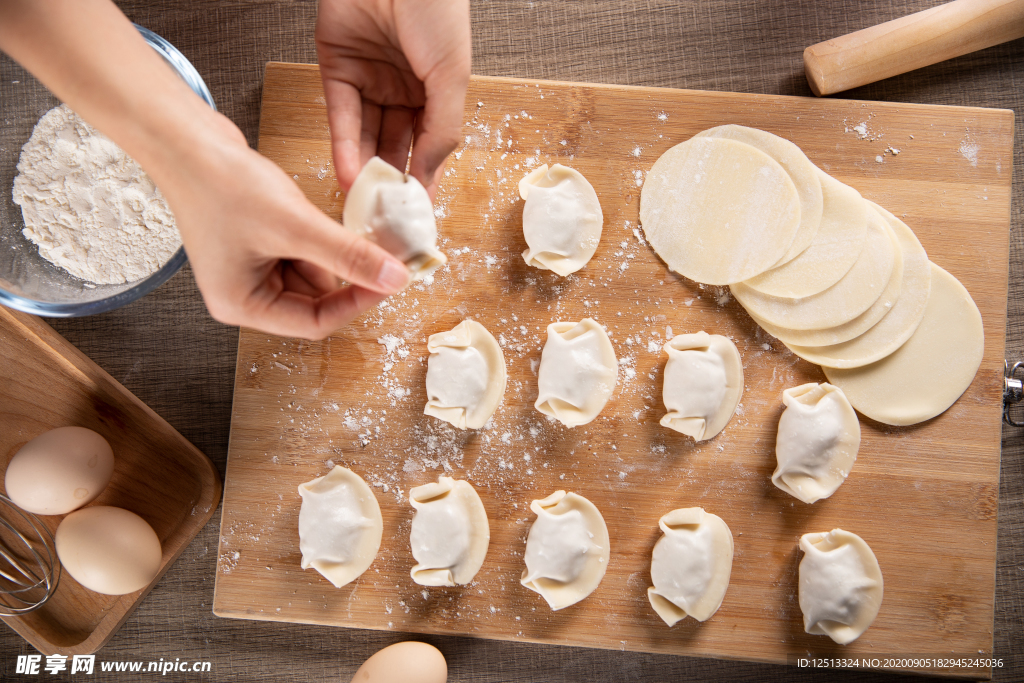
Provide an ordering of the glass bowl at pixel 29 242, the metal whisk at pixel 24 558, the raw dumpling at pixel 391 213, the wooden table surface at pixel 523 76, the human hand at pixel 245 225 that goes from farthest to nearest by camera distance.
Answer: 1. the wooden table surface at pixel 523 76
2. the metal whisk at pixel 24 558
3. the glass bowl at pixel 29 242
4. the raw dumpling at pixel 391 213
5. the human hand at pixel 245 225

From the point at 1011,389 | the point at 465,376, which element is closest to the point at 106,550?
the point at 465,376

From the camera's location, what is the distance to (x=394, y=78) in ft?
4.36

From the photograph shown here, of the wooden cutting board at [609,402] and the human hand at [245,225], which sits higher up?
the human hand at [245,225]

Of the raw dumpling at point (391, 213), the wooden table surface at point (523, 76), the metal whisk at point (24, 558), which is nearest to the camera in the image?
the raw dumpling at point (391, 213)

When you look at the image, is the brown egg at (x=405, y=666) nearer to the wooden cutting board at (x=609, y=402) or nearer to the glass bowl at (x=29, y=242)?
the wooden cutting board at (x=609, y=402)

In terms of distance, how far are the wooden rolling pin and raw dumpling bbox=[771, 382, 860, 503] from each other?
787 mm

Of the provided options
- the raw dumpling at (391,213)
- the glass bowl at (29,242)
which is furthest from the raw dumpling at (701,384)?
the glass bowl at (29,242)

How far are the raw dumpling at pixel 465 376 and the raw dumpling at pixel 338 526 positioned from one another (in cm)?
28

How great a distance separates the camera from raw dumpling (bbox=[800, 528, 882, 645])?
137cm

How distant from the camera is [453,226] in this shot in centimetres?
148

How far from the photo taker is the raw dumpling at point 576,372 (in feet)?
4.56

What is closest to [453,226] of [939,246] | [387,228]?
[387,228]

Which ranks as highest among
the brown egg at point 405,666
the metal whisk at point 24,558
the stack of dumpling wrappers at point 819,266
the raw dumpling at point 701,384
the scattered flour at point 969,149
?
the scattered flour at point 969,149

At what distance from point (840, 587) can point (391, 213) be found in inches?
52.0
